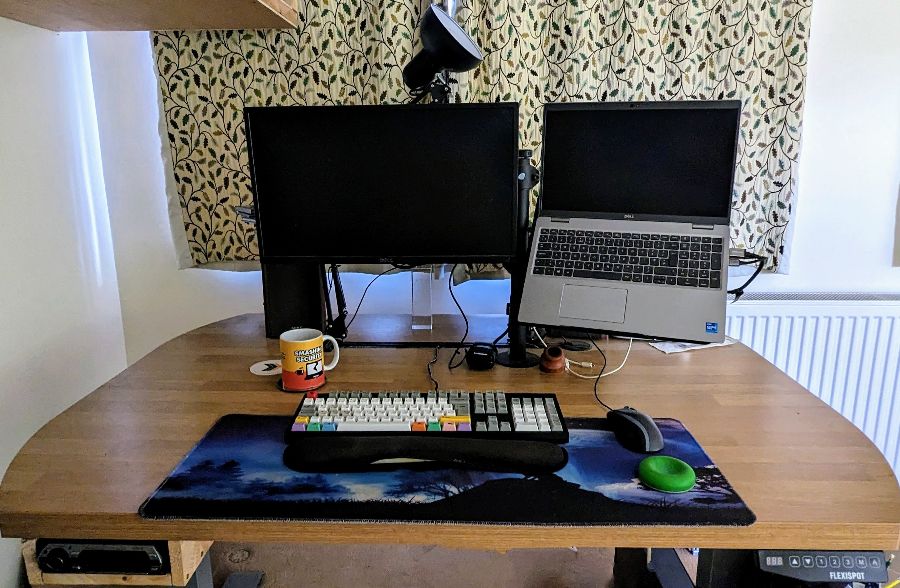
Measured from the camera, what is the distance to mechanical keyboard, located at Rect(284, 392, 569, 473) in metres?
0.78

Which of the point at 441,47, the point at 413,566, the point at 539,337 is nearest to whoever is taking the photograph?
the point at 441,47

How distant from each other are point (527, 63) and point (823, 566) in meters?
1.32

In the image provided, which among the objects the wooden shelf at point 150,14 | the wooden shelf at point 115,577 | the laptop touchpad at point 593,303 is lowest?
the wooden shelf at point 115,577

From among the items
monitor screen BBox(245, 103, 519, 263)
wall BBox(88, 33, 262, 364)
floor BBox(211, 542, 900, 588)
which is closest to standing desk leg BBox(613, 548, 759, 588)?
floor BBox(211, 542, 900, 588)

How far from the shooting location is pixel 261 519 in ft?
2.23

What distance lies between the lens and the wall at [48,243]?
1355mm

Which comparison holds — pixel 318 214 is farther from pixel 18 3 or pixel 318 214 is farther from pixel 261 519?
pixel 18 3

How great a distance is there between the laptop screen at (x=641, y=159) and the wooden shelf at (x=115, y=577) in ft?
3.07

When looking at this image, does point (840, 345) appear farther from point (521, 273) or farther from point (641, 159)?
point (521, 273)

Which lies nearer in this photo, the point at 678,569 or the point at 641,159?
the point at 641,159

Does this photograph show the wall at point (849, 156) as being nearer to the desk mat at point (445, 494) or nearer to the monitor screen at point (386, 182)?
the monitor screen at point (386, 182)

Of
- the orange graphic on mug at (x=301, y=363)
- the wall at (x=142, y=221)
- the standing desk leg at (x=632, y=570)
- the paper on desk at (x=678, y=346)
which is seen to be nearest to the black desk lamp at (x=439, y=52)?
the orange graphic on mug at (x=301, y=363)

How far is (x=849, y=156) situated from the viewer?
5.51 feet

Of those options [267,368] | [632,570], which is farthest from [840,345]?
[267,368]
